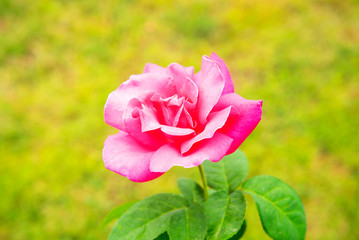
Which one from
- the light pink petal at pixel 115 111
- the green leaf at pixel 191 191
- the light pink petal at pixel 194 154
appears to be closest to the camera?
the light pink petal at pixel 194 154

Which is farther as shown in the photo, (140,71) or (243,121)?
(140,71)

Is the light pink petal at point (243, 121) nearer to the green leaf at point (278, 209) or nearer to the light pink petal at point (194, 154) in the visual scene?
the light pink petal at point (194, 154)

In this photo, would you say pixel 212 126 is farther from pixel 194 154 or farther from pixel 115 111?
pixel 115 111

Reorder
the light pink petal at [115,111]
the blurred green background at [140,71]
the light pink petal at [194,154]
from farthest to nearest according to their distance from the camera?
the blurred green background at [140,71] → the light pink petal at [115,111] → the light pink petal at [194,154]

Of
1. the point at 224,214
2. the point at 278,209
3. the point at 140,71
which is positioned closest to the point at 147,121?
the point at 224,214

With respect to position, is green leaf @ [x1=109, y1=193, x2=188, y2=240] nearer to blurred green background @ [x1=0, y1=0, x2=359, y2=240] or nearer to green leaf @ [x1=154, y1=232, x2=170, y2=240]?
green leaf @ [x1=154, y1=232, x2=170, y2=240]

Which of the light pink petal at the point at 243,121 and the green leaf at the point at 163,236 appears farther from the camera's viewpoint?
the green leaf at the point at 163,236

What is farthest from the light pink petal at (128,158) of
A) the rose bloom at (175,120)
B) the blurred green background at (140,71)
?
the blurred green background at (140,71)
